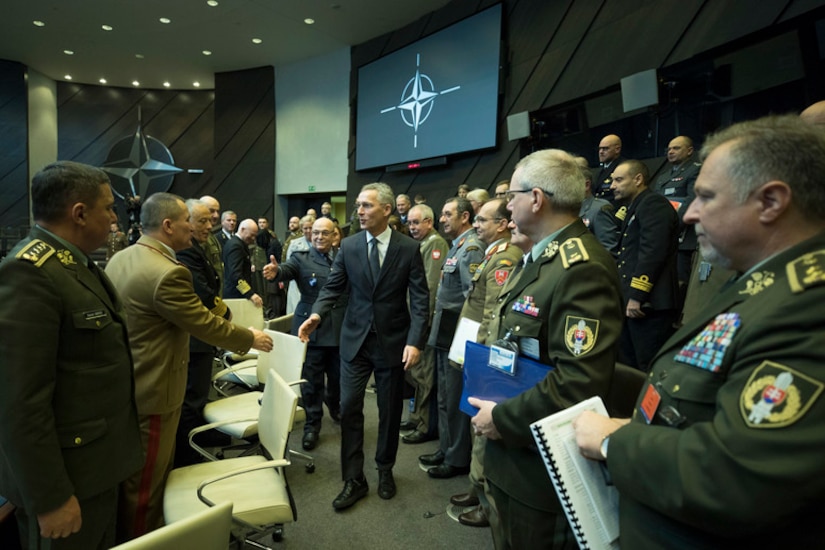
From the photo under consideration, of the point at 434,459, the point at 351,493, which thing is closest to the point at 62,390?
the point at 351,493

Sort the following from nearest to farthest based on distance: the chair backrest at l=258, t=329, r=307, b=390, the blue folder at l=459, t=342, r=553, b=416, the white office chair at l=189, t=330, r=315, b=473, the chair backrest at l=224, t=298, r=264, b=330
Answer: the blue folder at l=459, t=342, r=553, b=416 < the white office chair at l=189, t=330, r=315, b=473 < the chair backrest at l=258, t=329, r=307, b=390 < the chair backrest at l=224, t=298, r=264, b=330

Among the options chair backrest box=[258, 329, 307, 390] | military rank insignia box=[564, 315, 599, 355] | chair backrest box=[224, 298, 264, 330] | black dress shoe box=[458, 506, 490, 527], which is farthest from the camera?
chair backrest box=[224, 298, 264, 330]

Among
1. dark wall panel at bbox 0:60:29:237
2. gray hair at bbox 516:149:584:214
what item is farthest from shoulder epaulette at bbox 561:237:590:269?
dark wall panel at bbox 0:60:29:237

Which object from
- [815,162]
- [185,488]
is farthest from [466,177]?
[815,162]

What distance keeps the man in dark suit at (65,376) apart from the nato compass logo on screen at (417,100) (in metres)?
6.85

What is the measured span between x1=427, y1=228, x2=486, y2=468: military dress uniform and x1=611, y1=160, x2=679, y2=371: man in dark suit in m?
1.04

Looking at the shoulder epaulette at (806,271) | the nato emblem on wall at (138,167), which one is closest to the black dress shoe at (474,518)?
the shoulder epaulette at (806,271)

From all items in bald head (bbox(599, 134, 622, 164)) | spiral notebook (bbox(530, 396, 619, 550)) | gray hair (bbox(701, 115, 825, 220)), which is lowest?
spiral notebook (bbox(530, 396, 619, 550))

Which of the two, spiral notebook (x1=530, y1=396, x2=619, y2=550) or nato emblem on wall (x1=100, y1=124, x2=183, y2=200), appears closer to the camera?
spiral notebook (x1=530, y1=396, x2=619, y2=550)

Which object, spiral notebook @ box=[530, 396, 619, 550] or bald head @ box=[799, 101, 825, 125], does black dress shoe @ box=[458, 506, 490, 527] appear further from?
bald head @ box=[799, 101, 825, 125]

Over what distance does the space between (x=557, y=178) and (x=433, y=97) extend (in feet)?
22.3

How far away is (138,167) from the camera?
41.4 feet

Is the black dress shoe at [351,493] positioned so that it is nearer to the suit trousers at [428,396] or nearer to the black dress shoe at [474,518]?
the black dress shoe at [474,518]

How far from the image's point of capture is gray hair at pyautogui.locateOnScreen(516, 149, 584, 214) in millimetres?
1357
